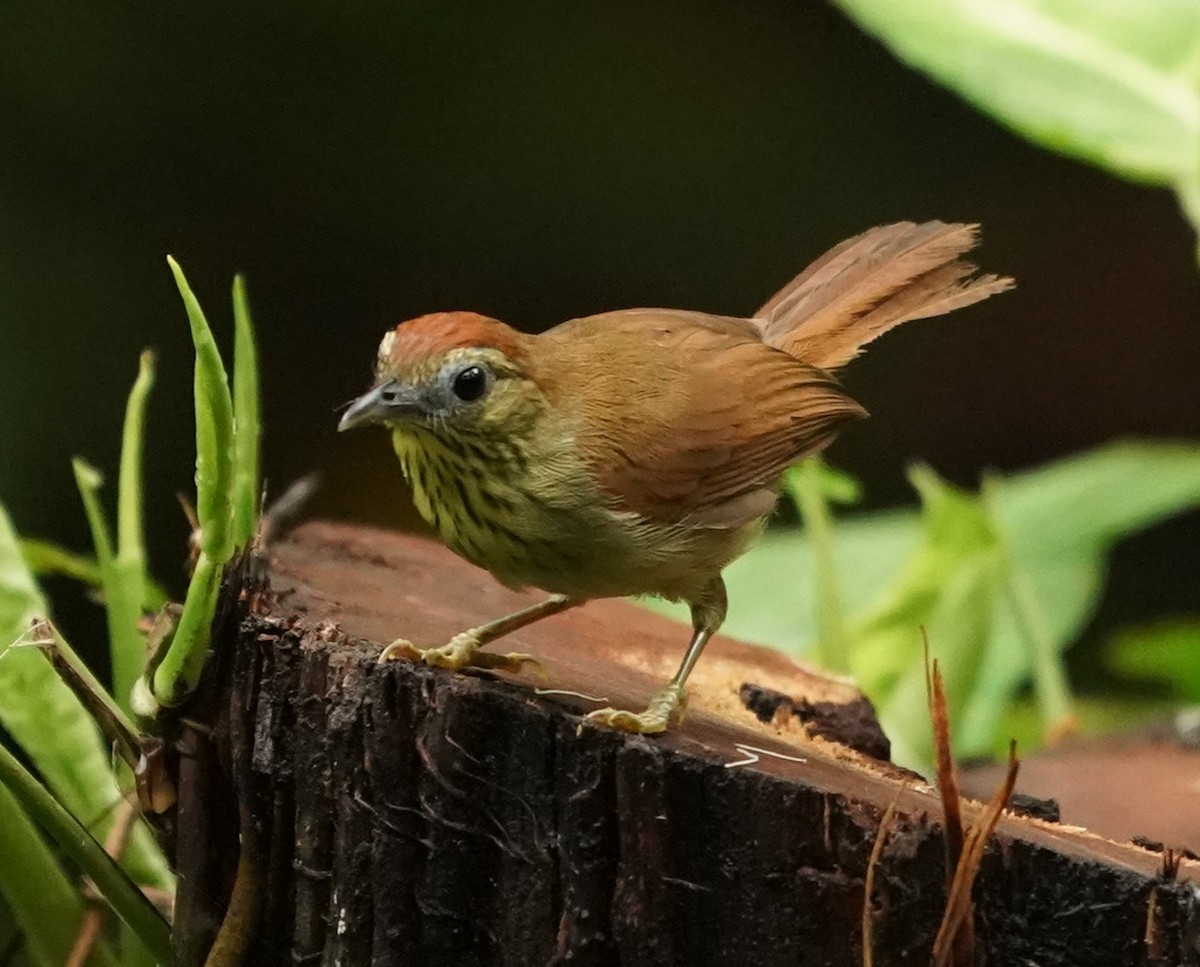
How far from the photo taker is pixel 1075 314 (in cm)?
618

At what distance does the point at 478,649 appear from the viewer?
1.95 metres

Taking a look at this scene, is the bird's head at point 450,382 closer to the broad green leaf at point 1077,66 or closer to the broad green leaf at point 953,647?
the broad green leaf at point 953,647

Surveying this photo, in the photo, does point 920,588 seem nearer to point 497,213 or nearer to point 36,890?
point 36,890

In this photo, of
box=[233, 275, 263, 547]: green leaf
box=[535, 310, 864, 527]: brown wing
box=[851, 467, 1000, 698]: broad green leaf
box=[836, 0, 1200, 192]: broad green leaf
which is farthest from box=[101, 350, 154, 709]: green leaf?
box=[836, 0, 1200, 192]: broad green leaf

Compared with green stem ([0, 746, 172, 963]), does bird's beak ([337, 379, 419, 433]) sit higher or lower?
higher

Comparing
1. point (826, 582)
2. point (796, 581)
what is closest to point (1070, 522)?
point (796, 581)

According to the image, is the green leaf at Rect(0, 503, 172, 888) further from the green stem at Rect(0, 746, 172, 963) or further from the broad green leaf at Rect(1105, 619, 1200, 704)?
the broad green leaf at Rect(1105, 619, 1200, 704)

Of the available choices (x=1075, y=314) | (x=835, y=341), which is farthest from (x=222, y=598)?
(x=1075, y=314)

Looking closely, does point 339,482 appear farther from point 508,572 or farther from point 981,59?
point 508,572

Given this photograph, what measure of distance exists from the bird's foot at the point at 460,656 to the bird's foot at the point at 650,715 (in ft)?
0.59

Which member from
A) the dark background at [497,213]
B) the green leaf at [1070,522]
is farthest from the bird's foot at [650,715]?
the dark background at [497,213]

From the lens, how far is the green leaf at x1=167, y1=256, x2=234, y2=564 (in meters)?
1.66

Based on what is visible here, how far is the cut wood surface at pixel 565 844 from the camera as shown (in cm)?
152

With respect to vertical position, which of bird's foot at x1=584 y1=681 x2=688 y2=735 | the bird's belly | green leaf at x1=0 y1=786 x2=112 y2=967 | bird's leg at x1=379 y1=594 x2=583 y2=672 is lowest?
green leaf at x1=0 y1=786 x2=112 y2=967
